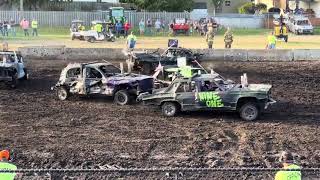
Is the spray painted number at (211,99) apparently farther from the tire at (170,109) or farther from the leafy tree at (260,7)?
the leafy tree at (260,7)

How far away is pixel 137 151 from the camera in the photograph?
1290cm

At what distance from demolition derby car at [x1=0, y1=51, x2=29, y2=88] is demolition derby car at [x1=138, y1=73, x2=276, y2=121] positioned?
747 cm

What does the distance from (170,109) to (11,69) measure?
8.01 metres

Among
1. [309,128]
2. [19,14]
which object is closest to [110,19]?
[19,14]

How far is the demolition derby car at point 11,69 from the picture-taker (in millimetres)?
21641

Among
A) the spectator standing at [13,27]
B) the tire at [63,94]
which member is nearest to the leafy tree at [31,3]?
the spectator standing at [13,27]

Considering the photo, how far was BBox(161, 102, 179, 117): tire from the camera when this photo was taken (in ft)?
55.4

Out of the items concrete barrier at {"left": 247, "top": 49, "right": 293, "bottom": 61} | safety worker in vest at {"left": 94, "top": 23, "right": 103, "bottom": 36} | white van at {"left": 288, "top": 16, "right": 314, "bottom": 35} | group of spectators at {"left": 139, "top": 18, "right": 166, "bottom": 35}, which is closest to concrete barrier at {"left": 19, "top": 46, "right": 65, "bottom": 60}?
concrete barrier at {"left": 247, "top": 49, "right": 293, "bottom": 61}

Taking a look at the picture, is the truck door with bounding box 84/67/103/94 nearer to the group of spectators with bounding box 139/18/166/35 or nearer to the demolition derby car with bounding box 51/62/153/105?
the demolition derby car with bounding box 51/62/153/105

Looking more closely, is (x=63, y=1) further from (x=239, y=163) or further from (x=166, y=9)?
(x=239, y=163)

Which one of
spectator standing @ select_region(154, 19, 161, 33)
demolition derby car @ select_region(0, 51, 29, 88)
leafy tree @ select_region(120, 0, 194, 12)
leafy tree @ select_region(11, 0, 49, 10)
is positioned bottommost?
demolition derby car @ select_region(0, 51, 29, 88)

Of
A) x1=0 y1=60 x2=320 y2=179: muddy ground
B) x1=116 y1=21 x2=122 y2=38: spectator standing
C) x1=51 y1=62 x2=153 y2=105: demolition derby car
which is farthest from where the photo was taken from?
x1=116 y1=21 x2=122 y2=38: spectator standing

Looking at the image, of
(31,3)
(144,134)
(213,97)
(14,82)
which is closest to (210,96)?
(213,97)

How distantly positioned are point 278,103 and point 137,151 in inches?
305
